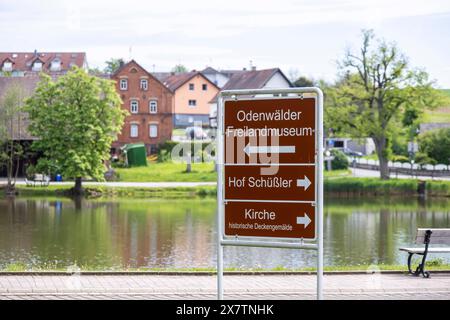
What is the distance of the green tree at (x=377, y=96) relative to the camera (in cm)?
5528

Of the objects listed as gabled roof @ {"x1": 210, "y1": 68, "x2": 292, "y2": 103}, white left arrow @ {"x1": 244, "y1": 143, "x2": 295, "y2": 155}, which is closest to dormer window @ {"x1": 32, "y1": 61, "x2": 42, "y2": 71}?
gabled roof @ {"x1": 210, "y1": 68, "x2": 292, "y2": 103}

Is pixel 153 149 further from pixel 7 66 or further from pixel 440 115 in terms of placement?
pixel 7 66

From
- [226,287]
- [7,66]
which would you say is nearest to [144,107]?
[7,66]

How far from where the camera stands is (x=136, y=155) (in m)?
58.8

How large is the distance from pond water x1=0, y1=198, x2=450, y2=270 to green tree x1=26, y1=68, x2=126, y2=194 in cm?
532

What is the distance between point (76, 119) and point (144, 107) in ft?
62.7

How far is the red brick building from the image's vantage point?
221 ft

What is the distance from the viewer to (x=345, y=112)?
5581cm

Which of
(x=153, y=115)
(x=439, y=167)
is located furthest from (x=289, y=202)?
(x=153, y=115)

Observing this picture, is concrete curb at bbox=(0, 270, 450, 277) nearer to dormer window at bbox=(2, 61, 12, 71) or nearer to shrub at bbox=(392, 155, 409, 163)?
shrub at bbox=(392, 155, 409, 163)

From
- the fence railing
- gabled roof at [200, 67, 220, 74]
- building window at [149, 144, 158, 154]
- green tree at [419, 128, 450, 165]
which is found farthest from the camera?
gabled roof at [200, 67, 220, 74]

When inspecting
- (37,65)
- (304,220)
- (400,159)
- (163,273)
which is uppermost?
(37,65)
